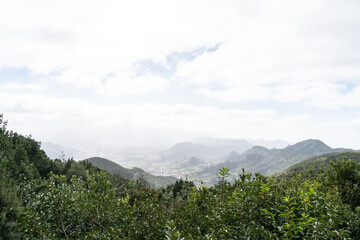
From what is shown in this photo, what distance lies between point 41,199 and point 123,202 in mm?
3667

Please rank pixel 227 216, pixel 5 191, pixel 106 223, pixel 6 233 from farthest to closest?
1. pixel 106 223
2. pixel 227 216
3. pixel 5 191
4. pixel 6 233

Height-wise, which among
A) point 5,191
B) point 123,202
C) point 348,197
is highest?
point 5,191

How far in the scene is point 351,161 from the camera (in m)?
17.0

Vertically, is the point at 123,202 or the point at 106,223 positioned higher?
the point at 123,202

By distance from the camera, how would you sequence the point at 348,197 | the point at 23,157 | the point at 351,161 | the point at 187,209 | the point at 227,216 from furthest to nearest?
1. the point at 23,157
2. the point at 351,161
3. the point at 348,197
4. the point at 187,209
5. the point at 227,216

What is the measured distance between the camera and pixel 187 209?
33.1 ft

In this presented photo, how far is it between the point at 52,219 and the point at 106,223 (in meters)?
2.31

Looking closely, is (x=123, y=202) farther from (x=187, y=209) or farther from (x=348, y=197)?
(x=348, y=197)

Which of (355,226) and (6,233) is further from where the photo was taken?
(355,226)

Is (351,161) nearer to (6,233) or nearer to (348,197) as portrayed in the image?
(348,197)

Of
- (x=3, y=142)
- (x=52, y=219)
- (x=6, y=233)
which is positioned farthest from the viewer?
(x=3, y=142)

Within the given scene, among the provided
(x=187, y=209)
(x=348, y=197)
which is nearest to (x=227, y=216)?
(x=187, y=209)

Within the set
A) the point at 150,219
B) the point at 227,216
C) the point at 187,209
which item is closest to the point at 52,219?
the point at 150,219

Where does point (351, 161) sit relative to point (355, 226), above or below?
above
